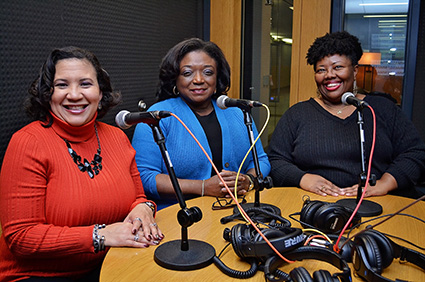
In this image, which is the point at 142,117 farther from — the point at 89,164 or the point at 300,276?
the point at 300,276

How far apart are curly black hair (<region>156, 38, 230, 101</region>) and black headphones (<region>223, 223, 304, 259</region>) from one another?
4.33 ft

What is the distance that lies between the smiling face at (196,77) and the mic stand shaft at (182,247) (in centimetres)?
107

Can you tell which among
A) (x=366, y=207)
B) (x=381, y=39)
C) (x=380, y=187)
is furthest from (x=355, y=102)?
(x=381, y=39)

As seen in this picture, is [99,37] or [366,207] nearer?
[366,207]

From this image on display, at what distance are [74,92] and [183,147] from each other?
73 cm

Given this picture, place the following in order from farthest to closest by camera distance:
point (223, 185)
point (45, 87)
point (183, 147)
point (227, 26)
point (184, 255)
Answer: point (227, 26), point (183, 147), point (223, 185), point (45, 87), point (184, 255)

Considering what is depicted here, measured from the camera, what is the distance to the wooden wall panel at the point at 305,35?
342cm

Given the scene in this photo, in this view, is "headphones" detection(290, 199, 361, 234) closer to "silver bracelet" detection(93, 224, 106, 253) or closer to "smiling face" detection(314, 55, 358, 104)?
"silver bracelet" detection(93, 224, 106, 253)

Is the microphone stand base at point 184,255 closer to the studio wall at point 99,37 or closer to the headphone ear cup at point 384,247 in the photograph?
the headphone ear cup at point 384,247

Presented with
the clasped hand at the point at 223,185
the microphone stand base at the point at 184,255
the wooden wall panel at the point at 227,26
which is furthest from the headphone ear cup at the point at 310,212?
the wooden wall panel at the point at 227,26

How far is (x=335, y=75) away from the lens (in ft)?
7.80

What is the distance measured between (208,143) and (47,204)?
3.30ft

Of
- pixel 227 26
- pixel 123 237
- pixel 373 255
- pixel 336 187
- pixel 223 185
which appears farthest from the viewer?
pixel 227 26

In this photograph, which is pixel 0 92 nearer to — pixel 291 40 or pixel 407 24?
pixel 291 40
